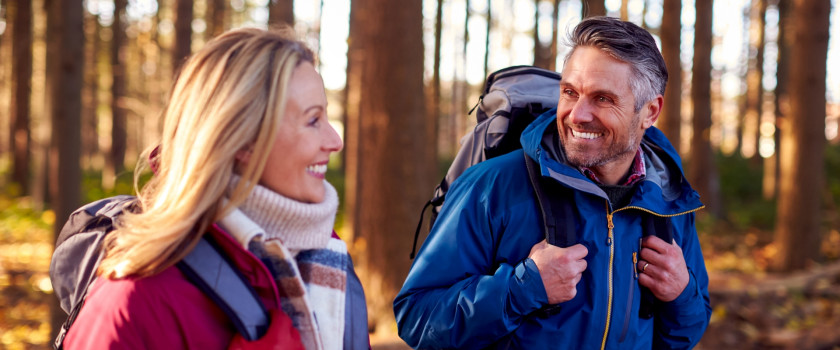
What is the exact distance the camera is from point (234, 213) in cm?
161

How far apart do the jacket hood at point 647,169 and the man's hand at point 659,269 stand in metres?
0.14

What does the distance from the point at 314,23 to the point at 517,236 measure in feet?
67.3

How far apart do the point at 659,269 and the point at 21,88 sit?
17.2 meters

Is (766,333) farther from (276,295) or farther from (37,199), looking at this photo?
(37,199)

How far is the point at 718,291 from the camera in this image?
780cm

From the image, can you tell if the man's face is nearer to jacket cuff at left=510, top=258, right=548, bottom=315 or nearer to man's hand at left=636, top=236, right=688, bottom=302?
man's hand at left=636, top=236, right=688, bottom=302

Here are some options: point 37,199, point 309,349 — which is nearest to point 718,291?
point 309,349

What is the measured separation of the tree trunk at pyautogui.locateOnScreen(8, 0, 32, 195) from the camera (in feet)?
45.3

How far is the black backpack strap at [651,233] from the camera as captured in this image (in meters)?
2.44

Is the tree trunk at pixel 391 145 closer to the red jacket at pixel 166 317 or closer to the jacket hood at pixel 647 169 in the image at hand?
the jacket hood at pixel 647 169

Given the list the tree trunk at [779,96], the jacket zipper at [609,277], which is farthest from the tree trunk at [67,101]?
the tree trunk at [779,96]

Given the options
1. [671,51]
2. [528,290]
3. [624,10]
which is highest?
[624,10]

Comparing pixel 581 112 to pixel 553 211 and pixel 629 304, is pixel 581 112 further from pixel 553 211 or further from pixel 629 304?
pixel 629 304

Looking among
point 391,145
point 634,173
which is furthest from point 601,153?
point 391,145
